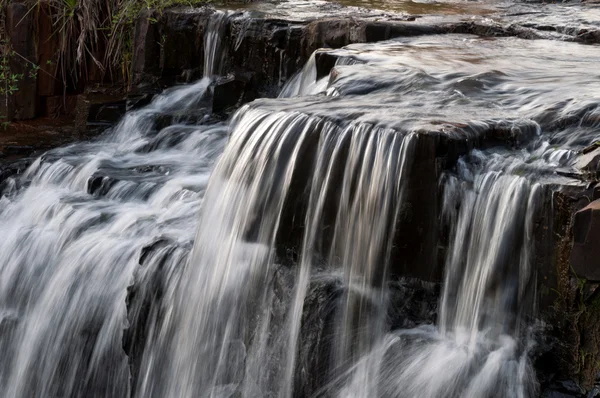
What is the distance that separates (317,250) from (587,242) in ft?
3.97

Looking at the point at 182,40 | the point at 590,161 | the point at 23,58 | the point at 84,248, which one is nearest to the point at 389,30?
the point at 182,40

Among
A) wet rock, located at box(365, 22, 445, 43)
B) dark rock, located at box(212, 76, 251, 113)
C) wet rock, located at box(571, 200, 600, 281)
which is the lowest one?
wet rock, located at box(571, 200, 600, 281)

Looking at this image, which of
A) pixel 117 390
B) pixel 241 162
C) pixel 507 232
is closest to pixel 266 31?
pixel 241 162

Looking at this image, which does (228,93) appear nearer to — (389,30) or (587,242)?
(389,30)

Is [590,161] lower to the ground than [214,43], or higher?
lower

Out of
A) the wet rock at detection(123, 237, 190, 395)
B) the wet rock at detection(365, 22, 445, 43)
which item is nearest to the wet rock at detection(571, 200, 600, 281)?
the wet rock at detection(123, 237, 190, 395)

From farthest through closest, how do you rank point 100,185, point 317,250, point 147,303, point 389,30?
point 389,30 < point 100,185 < point 147,303 < point 317,250

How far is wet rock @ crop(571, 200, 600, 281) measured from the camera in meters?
3.01

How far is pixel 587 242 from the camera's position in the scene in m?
3.04

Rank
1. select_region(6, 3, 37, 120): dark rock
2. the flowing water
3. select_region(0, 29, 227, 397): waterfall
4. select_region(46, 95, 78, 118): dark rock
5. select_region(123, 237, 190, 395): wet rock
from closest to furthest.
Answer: the flowing water, select_region(123, 237, 190, 395): wet rock, select_region(0, 29, 227, 397): waterfall, select_region(6, 3, 37, 120): dark rock, select_region(46, 95, 78, 118): dark rock

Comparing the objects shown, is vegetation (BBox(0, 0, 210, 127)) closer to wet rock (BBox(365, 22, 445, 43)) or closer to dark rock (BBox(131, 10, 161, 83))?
dark rock (BBox(131, 10, 161, 83))

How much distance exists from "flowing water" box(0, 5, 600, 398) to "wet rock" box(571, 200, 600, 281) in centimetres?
31

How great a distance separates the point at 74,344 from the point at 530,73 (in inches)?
109

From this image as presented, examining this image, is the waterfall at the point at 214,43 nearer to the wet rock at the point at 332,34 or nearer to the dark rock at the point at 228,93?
the dark rock at the point at 228,93
